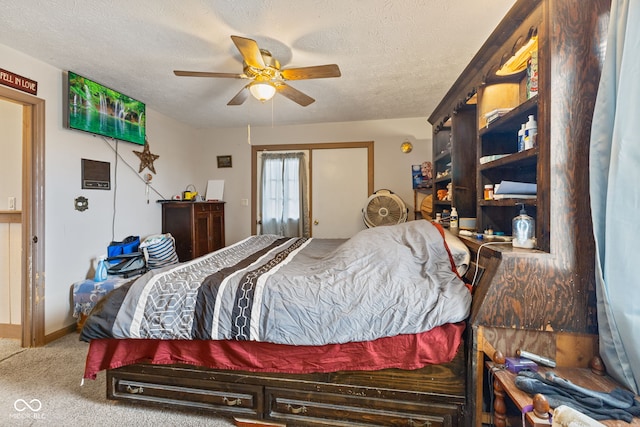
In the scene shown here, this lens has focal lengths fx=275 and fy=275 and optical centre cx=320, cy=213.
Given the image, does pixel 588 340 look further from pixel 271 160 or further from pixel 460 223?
pixel 271 160

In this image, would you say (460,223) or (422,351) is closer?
(422,351)

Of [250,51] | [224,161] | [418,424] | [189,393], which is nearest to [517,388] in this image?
[418,424]

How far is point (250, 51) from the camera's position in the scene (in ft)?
5.74

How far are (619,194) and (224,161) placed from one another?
4.31m

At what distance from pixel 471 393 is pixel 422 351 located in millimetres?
281

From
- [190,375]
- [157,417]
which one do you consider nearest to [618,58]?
[190,375]

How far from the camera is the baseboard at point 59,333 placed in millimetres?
2367

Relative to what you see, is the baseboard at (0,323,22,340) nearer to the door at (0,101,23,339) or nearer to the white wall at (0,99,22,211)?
the door at (0,101,23,339)

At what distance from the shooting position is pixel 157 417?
1524mm

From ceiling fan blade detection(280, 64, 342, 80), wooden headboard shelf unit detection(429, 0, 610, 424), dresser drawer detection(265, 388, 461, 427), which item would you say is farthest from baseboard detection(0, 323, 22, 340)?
wooden headboard shelf unit detection(429, 0, 610, 424)

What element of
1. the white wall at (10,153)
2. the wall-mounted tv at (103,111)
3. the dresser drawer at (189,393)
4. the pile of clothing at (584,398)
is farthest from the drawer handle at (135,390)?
the wall-mounted tv at (103,111)

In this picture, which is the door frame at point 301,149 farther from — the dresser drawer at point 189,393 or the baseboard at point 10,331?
the dresser drawer at point 189,393

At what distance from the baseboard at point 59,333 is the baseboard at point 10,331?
11.6 inches

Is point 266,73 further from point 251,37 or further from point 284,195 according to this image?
point 284,195
